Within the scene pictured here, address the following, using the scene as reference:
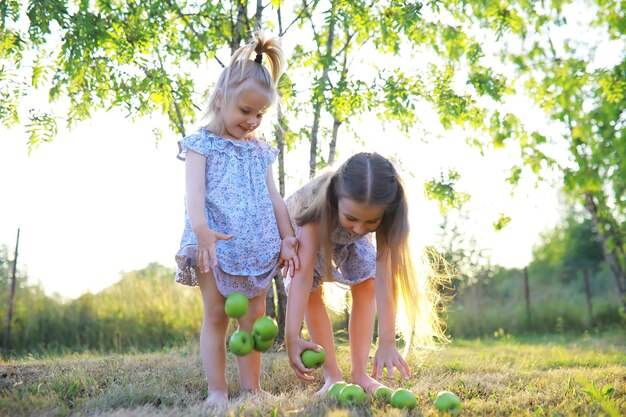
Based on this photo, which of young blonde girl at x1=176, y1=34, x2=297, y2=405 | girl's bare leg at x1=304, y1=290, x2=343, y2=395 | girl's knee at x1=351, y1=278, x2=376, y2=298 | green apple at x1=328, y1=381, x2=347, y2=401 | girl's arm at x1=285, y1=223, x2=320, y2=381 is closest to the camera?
green apple at x1=328, y1=381, x2=347, y2=401

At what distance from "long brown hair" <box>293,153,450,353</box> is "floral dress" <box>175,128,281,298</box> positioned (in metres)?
0.24

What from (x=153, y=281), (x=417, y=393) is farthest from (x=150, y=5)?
(x=153, y=281)

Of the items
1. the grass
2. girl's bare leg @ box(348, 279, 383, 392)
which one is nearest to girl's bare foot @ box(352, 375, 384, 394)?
girl's bare leg @ box(348, 279, 383, 392)

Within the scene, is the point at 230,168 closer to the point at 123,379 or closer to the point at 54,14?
the point at 123,379

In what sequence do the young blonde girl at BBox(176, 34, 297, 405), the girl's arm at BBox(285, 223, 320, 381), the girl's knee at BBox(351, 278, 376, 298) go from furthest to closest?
the girl's knee at BBox(351, 278, 376, 298)
the young blonde girl at BBox(176, 34, 297, 405)
the girl's arm at BBox(285, 223, 320, 381)

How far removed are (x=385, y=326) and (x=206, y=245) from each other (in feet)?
3.26

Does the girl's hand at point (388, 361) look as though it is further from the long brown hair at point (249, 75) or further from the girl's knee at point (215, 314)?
the long brown hair at point (249, 75)

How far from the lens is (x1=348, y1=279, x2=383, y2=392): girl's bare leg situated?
12.3ft

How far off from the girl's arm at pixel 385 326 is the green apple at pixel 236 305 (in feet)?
2.28

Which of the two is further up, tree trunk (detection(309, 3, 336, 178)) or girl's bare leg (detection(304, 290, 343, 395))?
tree trunk (detection(309, 3, 336, 178))

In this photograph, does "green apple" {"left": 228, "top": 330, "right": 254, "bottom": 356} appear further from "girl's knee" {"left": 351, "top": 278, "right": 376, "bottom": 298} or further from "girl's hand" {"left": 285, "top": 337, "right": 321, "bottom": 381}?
"girl's knee" {"left": 351, "top": 278, "right": 376, "bottom": 298}

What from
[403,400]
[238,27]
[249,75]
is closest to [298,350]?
[403,400]

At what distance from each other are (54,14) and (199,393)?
8.48 ft

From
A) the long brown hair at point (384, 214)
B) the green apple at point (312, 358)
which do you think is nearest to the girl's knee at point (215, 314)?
the green apple at point (312, 358)
